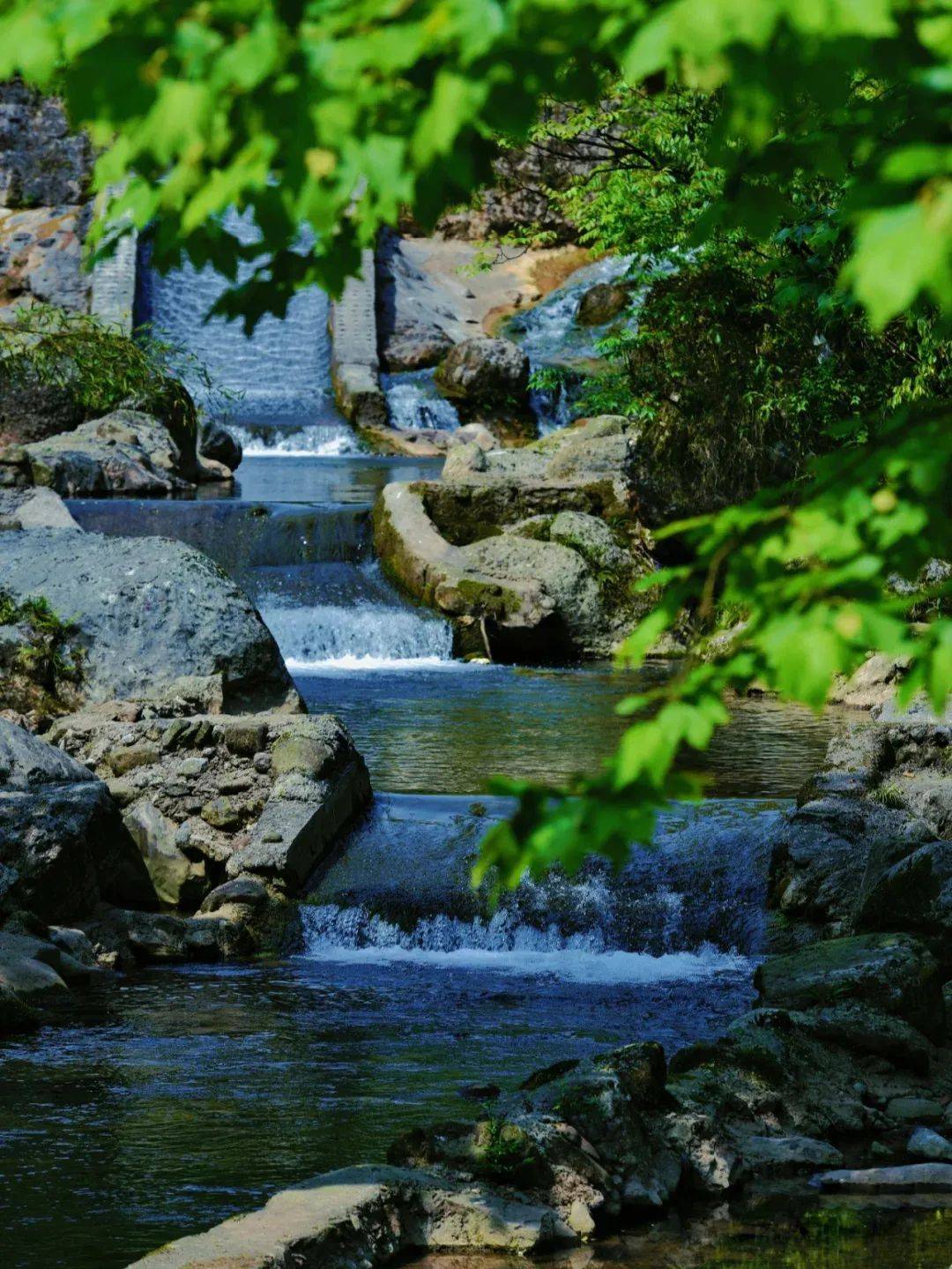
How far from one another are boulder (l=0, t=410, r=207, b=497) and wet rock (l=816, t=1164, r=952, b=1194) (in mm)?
16959

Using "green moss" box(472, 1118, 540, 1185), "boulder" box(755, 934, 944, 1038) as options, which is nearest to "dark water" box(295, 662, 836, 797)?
"boulder" box(755, 934, 944, 1038)

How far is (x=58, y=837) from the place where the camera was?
8.70m

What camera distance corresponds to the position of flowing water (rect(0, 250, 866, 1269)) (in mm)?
5582

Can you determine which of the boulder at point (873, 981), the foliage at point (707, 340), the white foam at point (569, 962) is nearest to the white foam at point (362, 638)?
the foliage at point (707, 340)

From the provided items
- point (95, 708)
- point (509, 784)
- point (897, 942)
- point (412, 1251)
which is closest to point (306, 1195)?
point (412, 1251)

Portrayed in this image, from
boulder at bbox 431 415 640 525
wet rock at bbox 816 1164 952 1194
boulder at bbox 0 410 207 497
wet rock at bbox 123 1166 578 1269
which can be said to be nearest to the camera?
wet rock at bbox 123 1166 578 1269

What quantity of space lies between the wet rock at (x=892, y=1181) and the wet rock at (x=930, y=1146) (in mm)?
178

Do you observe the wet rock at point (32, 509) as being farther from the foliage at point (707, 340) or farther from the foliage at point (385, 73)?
the foliage at point (385, 73)

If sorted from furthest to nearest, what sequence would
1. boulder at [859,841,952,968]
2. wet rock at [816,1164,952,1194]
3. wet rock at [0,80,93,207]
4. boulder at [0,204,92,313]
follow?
wet rock at [0,80,93,207] < boulder at [0,204,92,313] < boulder at [859,841,952,968] < wet rock at [816,1164,952,1194]

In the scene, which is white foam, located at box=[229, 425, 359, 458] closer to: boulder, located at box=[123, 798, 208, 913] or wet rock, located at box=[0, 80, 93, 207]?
wet rock, located at box=[0, 80, 93, 207]

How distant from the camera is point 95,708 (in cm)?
1074

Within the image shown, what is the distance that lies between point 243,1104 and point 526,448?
18348 mm

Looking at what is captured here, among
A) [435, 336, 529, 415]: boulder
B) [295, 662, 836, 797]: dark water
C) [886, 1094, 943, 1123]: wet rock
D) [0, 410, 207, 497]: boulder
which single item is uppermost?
[435, 336, 529, 415]: boulder

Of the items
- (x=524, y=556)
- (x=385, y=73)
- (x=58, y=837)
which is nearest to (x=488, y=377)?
(x=524, y=556)
